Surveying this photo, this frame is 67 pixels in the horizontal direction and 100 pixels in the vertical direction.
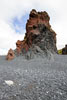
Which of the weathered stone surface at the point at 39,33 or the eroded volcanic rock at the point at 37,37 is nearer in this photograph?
the eroded volcanic rock at the point at 37,37

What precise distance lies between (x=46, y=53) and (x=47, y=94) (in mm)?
18828

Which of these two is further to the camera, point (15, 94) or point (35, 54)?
point (35, 54)

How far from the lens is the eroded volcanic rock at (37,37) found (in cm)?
2625

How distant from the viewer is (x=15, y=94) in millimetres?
6168

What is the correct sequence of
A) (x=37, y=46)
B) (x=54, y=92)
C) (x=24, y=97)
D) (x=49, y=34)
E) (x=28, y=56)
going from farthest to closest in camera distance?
(x=49, y=34), (x=37, y=46), (x=28, y=56), (x=54, y=92), (x=24, y=97)

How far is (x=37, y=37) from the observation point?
28266 mm

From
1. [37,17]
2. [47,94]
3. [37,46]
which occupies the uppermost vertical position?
[37,17]

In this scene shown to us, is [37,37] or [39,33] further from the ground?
[39,33]

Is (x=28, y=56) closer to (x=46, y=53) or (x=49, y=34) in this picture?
(x=46, y=53)

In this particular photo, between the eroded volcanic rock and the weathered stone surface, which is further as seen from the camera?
the weathered stone surface

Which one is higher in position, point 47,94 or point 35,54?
point 35,54

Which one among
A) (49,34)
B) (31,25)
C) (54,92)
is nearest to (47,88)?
(54,92)

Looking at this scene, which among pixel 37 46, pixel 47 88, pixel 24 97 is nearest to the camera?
pixel 24 97

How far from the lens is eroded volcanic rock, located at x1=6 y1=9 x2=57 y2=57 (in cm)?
2625
